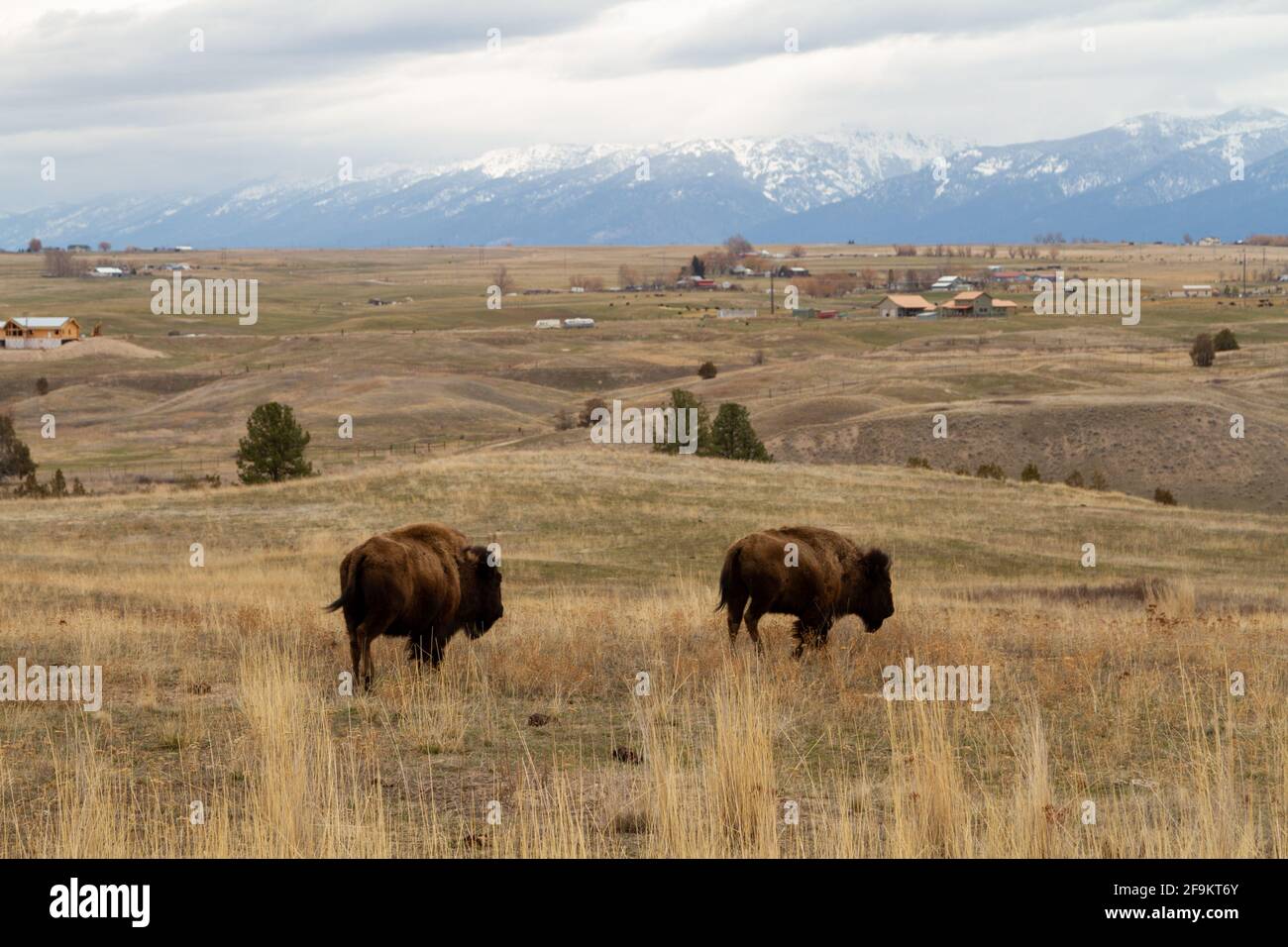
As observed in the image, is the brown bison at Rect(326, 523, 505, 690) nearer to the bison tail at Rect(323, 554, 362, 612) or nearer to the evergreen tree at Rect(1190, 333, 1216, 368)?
the bison tail at Rect(323, 554, 362, 612)

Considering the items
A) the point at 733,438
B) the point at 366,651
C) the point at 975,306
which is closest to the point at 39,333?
the point at 975,306

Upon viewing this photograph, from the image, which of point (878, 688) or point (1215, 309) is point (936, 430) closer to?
point (878, 688)

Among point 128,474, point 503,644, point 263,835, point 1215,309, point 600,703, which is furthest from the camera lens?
point 1215,309

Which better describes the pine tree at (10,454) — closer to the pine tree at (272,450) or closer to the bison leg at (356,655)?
the pine tree at (272,450)

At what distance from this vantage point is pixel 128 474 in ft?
240

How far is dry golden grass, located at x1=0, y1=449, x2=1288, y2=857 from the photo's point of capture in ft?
24.1

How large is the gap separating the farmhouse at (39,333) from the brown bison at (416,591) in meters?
148

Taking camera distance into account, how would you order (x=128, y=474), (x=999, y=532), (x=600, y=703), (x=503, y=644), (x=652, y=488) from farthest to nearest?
1. (x=128, y=474)
2. (x=652, y=488)
3. (x=999, y=532)
4. (x=503, y=644)
5. (x=600, y=703)

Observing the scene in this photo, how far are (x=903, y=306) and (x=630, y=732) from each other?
17938 centimetres

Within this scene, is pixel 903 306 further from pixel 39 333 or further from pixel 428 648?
pixel 428 648

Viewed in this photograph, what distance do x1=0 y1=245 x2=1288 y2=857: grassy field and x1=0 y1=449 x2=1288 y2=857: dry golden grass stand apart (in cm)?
5

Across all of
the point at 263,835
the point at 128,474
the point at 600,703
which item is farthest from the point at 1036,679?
the point at 128,474

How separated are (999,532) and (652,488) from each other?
11.2 meters

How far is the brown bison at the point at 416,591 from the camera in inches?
511
